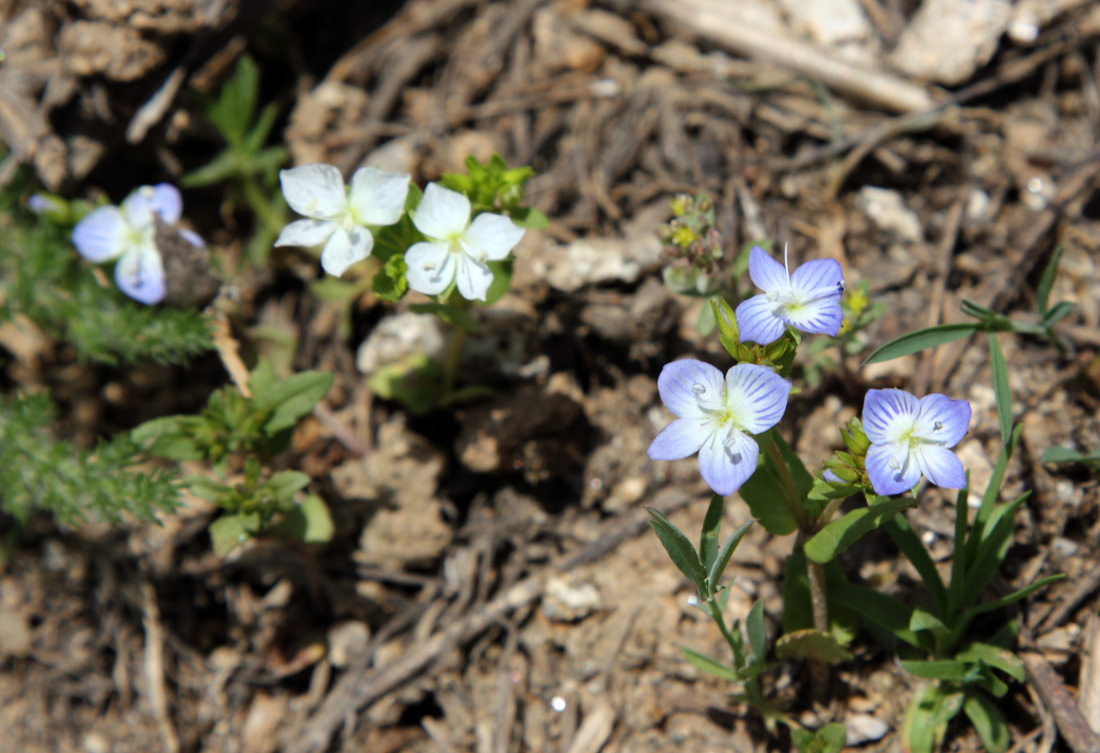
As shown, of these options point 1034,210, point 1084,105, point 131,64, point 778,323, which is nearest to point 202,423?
point 131,64

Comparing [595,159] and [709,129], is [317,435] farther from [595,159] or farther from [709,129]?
[709,129]

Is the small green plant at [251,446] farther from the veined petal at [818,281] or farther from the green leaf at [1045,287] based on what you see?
the green leaf at [1045,287]

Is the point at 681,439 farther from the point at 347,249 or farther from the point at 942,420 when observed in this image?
the point at 347,249

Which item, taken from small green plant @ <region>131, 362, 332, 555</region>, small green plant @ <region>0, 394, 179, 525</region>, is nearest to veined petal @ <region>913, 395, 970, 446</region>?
small green plant @ <region>131, 362, 332, 555</region>

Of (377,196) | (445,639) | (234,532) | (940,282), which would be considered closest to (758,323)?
(377,196)

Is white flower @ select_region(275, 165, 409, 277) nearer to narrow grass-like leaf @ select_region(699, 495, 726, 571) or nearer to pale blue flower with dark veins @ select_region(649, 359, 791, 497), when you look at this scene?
pale blue flower with dark veins @ select_region(649, 359, 791, 497)

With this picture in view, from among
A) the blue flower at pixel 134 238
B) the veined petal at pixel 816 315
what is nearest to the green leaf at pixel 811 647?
the veined petal at pixel 816 315
